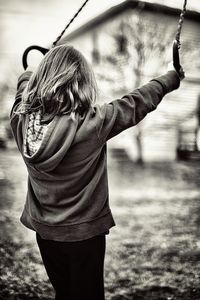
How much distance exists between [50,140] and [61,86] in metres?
0.18

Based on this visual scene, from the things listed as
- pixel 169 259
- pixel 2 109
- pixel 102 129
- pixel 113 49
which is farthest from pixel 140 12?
pixel 169 259

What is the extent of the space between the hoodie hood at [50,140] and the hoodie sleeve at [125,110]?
10cm

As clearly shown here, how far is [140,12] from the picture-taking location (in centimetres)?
236

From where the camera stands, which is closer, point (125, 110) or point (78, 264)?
point (125, 110)

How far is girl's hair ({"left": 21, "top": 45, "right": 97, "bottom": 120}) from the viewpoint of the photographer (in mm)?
1271

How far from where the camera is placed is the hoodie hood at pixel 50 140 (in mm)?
1265

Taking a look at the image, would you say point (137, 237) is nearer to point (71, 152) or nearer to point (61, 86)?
point (71, 152)

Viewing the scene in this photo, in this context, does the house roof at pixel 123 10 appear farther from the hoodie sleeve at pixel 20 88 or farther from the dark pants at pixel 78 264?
the dark pants at pixel 78 264

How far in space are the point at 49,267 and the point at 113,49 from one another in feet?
4.68

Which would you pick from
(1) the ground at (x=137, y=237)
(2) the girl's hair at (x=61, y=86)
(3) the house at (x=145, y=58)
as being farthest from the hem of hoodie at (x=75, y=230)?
(3) the house at (x=145, y=58)

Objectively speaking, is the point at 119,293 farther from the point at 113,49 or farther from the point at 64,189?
the point at 113,49

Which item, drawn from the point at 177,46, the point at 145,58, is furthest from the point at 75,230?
the point at 145,58

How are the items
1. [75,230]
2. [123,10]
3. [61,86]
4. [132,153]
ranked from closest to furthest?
[61,86], [75,230], [123,10], [132,153]

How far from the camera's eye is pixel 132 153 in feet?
8.28
